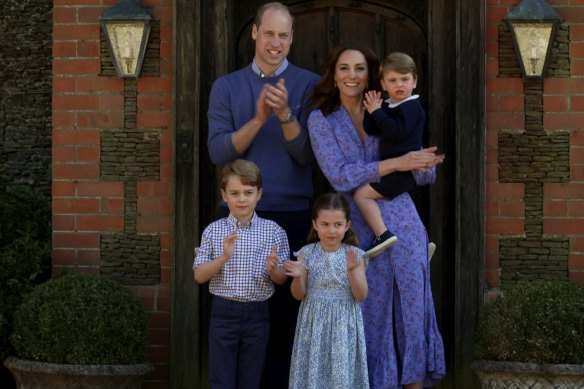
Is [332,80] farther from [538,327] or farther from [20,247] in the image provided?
[20,247]

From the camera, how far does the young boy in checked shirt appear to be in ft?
16.9

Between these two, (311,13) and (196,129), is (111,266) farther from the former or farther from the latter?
(311,13)

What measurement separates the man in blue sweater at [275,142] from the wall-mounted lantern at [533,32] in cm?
119

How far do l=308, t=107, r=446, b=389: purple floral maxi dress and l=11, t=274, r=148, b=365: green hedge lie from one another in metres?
1.29

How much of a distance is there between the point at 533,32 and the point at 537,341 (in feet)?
5.56

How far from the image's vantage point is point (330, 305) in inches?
201

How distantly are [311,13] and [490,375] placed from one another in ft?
7.60

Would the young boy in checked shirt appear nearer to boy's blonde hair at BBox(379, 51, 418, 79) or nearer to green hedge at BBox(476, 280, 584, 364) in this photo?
boy's blonde hair at BBox(379, 51, 418, 79)

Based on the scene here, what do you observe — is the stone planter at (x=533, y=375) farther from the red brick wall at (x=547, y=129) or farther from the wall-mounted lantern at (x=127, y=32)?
the wall-mounted lantern at (x=127, y=32)

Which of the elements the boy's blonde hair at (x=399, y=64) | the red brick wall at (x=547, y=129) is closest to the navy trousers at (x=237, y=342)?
the boy's blonde hair at (x=399, y=64)

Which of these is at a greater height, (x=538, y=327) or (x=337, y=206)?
(x=337, y=206)

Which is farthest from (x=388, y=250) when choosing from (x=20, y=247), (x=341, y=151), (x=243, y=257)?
(x=20, y=247)

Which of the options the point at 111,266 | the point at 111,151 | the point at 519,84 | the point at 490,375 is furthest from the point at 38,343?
the point at 519,84

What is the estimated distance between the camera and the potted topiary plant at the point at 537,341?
17.6 ft
